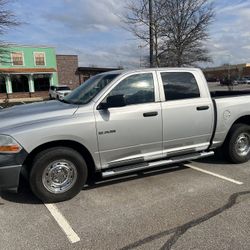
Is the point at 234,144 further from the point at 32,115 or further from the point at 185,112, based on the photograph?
the point at 32,115

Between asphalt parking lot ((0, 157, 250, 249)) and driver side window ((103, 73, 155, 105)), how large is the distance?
1.38m

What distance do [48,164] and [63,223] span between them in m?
0.88

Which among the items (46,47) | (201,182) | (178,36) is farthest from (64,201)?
(46,47)

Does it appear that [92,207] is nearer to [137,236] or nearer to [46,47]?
[137,236]

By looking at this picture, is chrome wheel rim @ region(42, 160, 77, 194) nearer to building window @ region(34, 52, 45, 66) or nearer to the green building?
the green building

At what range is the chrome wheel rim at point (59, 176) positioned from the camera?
455 cm

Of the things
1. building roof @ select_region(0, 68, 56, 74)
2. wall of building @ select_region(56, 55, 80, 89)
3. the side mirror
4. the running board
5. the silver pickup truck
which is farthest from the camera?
wall of building @ select_region(56, 55, 80, 89)

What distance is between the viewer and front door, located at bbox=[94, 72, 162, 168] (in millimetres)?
4832

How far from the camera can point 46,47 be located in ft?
137

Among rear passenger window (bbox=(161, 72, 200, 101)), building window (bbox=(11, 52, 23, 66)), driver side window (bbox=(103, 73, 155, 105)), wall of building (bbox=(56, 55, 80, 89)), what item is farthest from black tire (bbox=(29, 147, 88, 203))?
wall of building (bbox=(56, 55, 80, 89))

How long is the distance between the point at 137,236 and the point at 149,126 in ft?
6.47

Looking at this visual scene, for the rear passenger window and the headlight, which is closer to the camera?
the headlight

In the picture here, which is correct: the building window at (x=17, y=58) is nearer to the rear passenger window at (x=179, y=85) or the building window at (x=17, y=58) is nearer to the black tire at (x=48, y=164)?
the rear passenger window at (x=179, y=85)

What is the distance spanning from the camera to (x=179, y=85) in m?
5.60
